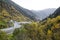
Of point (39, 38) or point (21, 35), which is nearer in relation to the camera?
point (21, 35)

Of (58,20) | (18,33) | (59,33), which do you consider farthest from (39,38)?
(58,20)

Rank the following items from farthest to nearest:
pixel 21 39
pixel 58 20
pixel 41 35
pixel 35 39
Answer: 1. pixel 58 20
2. pixel 41 35
3. pixel 35 39
4. pixel 21 39

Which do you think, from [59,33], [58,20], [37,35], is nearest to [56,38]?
[59,33]

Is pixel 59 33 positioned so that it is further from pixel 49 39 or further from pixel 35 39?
pixel 35 39

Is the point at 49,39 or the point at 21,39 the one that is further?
the point at 49,39

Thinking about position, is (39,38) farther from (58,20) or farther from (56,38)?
(58,20)

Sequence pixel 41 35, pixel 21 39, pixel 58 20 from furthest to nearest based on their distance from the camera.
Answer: pixel 58 20, pixel 41 35, pixel 21 39

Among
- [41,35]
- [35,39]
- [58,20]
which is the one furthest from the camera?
[58,20]

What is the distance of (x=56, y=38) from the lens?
7306 cm

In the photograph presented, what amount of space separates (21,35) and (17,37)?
123cm

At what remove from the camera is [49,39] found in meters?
76.1

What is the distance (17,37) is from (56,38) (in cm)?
1893

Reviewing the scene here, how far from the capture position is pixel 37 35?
249 ft

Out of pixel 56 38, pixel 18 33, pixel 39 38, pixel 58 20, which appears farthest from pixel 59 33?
pixel 58 20
